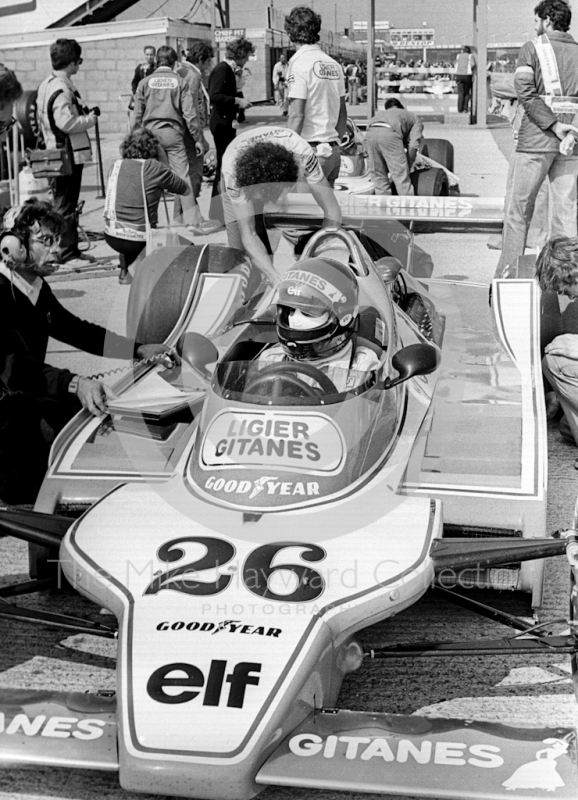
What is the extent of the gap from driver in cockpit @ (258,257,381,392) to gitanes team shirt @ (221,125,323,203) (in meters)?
1.89

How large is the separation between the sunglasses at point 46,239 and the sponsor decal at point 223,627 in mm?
2282

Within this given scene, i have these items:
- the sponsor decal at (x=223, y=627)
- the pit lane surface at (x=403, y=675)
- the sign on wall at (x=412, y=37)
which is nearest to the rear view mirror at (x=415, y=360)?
the pit lane surface at (x=403, y=675)

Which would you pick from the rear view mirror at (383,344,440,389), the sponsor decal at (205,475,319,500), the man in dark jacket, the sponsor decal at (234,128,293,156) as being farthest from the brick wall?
the sponsor decal at (205,475,319,500)

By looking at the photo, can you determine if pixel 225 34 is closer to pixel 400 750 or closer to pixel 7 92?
pixel 7 92

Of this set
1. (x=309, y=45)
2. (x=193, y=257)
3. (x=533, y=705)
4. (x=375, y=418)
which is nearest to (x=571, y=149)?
(x=309, y=45)

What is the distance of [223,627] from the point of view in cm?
282

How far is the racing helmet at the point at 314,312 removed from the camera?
3.74 m

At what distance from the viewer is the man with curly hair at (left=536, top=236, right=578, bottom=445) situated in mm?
5156

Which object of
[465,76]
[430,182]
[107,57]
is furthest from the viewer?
[465,76]

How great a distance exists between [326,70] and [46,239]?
380cm

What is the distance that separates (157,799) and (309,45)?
20.7 ft

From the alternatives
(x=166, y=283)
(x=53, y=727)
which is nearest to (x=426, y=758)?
(x=53, y=727)

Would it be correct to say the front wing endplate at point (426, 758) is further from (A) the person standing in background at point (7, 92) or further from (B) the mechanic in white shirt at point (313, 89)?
(B) the mechanic in white shirt at point (313, 89)

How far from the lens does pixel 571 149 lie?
276 inches
